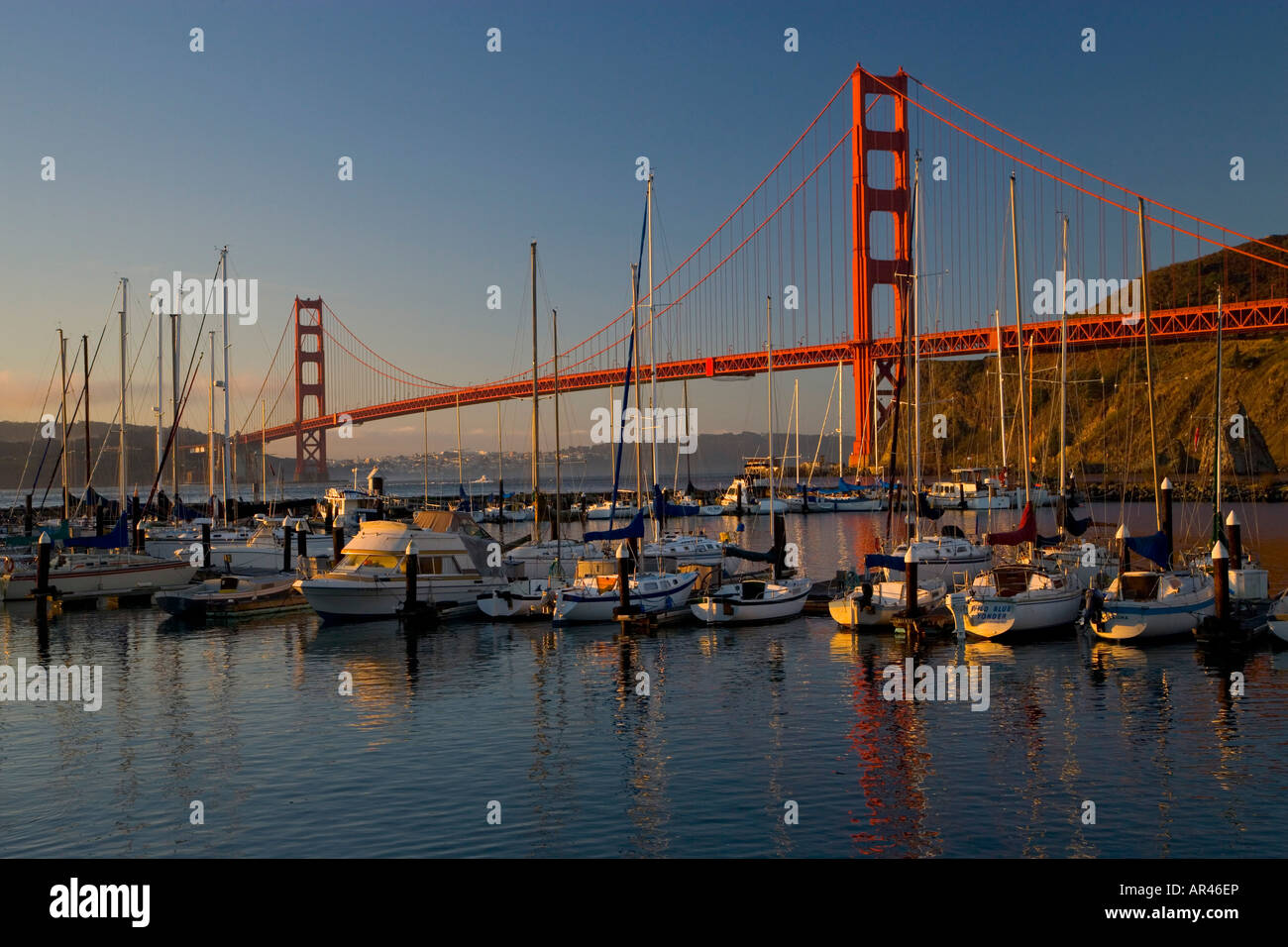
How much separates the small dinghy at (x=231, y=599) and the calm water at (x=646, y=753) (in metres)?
4.88

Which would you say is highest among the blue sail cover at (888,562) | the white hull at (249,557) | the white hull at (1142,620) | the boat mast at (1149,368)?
the boat mast at (1149,368)

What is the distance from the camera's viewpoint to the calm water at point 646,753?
13.8 m

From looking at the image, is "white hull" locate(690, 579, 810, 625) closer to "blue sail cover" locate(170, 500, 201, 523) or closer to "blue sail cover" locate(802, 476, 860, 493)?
"blue sail cover" locate(170, 500, 201, 523)

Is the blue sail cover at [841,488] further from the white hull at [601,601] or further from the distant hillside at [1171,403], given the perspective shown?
the white hull at [601,601]

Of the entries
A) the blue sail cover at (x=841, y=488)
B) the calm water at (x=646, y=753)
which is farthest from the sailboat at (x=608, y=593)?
the blue sail cover at (x=841, y=488)

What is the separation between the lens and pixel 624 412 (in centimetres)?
4275

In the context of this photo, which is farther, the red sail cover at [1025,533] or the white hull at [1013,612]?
the red sail cover at [1025,533]

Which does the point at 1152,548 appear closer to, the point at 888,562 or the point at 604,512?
the point at 888,562

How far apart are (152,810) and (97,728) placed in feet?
18.2

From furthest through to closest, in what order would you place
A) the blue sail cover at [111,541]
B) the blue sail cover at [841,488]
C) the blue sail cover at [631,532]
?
the blue sail cover at [841,488] < the blue sail cover at [111,541] < the blue sail cover at [631,532]

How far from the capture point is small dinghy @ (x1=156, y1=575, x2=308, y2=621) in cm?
3262

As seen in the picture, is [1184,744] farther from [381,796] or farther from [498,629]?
[498,629]
